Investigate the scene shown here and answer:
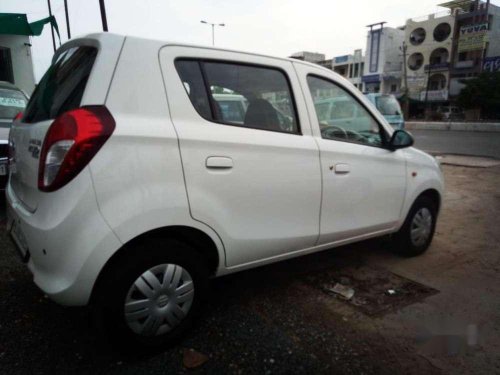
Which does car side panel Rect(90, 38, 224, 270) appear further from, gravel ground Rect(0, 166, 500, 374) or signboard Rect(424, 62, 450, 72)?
signboard Rect(424, 62, 450, 72)

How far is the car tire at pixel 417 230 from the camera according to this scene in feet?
11.7

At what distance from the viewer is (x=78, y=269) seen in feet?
6.01

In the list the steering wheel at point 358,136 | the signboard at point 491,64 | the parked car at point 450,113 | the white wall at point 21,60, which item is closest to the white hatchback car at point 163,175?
the steering wheel at point 358,136

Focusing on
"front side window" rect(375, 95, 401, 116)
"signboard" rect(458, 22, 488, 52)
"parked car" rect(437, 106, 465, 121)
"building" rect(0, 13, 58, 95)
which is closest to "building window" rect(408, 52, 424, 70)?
"signboard" rect(458, 22, 488, 52)

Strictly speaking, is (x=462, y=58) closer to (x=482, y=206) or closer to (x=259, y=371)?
(x=482, y=206)

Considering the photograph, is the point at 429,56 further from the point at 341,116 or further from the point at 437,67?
the point at 341,116

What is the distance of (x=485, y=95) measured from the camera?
36.9 metres

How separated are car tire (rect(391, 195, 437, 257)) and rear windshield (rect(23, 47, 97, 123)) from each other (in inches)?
116

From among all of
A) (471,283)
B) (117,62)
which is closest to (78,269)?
(117,62)

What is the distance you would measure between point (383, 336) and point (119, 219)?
179 centimetres

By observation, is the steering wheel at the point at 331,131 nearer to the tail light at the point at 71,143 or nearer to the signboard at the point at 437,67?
the tail light at the point at 71,143

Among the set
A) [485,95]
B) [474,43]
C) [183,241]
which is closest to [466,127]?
[485,95]

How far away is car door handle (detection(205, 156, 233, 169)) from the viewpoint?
2.13m

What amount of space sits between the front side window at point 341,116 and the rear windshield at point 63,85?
152 centimetres
